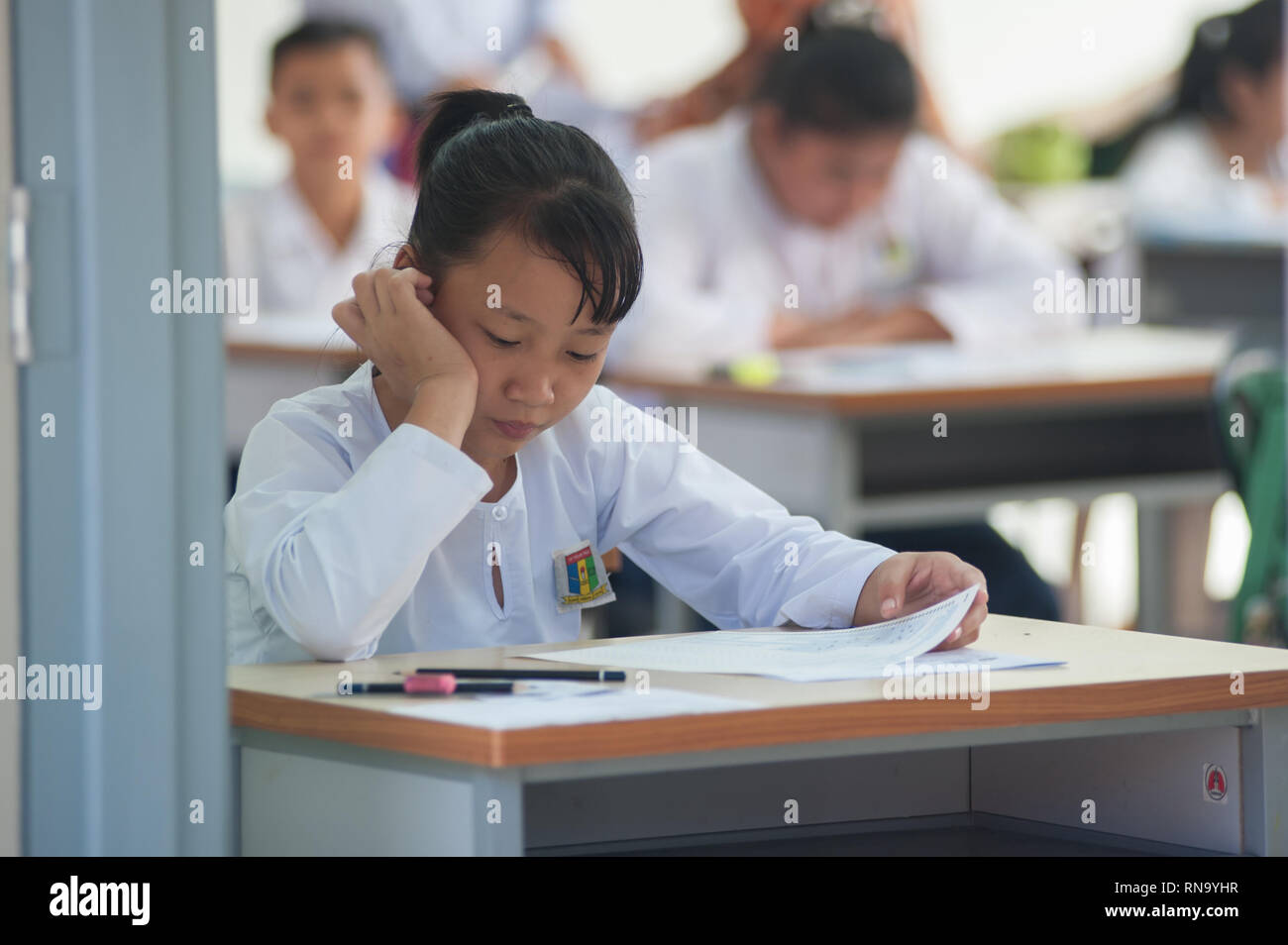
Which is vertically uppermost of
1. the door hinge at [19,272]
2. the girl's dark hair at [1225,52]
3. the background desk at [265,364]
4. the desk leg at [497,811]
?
the girl's dark hair at [1225,52]

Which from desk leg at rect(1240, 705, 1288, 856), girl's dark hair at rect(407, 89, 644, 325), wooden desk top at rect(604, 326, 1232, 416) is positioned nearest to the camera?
desk leg at rect(1240, 705, 1288, 856)

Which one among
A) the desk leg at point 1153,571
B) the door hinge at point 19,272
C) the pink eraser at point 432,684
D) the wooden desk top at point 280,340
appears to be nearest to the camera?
the door hinge at point 19,272

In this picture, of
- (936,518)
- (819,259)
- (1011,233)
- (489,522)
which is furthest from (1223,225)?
(489,522)

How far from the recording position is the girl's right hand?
4.56ft

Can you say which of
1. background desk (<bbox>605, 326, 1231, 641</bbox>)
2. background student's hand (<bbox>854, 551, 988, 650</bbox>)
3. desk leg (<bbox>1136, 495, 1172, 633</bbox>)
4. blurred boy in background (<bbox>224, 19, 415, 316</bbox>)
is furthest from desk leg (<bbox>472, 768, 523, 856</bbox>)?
blurred boy in background (<bbox>224, 19, 415, 316</bbox>)

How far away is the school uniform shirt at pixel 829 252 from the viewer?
12.5ft

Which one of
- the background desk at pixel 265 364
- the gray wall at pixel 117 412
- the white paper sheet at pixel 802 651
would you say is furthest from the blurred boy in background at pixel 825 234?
the gray wall at pixel 117 412

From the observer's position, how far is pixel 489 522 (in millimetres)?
1529

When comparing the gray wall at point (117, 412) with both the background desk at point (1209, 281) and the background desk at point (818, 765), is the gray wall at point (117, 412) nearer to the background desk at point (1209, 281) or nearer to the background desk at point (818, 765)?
the background desk at point (818, 765)

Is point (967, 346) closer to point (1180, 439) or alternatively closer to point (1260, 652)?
point (1180, 439)

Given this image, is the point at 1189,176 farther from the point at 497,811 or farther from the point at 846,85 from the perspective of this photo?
the point at 497,811

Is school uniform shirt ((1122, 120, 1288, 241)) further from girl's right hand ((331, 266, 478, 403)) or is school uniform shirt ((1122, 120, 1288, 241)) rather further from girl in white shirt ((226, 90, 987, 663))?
girl's right hand ((331, 266, 478, 403))

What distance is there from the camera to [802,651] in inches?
51.7

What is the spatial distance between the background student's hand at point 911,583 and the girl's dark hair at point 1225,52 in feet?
15.1
